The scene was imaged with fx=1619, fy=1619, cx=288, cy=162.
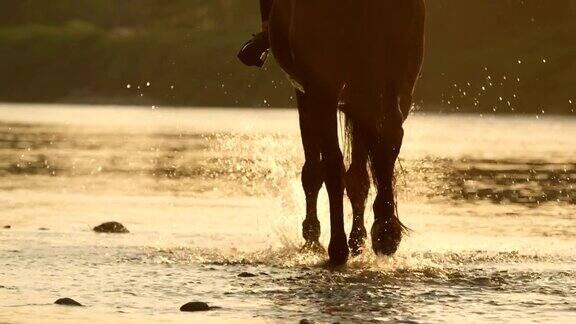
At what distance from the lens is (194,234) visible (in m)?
16.9

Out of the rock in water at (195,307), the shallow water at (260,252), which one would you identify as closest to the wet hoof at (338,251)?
the shallow water at (260,252)

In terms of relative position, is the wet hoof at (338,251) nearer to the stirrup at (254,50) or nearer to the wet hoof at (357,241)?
the wet hoof at (357,241)

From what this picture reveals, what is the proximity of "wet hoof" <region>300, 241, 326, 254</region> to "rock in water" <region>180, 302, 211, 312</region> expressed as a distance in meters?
3.97

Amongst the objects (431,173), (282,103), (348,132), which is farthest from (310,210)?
(282,103)

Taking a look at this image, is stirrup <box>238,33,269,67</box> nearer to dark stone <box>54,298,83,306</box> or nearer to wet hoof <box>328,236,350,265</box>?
wet hoof <box>328,236,350,265</box>

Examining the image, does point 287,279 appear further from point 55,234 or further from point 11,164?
point 11,164

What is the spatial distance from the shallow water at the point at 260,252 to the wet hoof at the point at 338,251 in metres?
0.11

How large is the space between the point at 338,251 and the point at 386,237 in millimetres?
584

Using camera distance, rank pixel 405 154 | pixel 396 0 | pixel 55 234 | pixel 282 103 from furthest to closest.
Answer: pixel 282 103
pixel 405 154
pixel 55 234
pixel 396 0

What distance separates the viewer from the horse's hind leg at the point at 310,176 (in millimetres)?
14406

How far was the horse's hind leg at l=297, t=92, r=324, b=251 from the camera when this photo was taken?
1441 cm

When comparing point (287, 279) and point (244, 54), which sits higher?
point (244, 54)

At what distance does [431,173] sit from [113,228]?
15093 millimetres

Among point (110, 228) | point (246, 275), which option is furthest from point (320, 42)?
point (110, 228)
